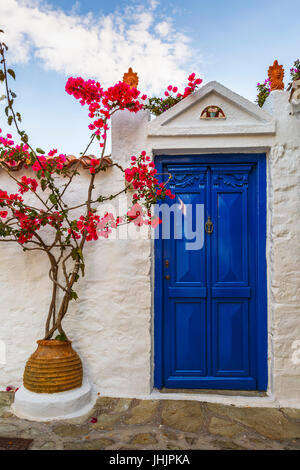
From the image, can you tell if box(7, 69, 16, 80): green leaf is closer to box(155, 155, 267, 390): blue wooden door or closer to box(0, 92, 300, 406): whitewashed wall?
box(0, 92, 300, 406): whitewashed wall

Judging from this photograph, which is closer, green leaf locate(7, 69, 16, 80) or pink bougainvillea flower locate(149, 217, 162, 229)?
green leaf locate(7, 69, 16, 80)

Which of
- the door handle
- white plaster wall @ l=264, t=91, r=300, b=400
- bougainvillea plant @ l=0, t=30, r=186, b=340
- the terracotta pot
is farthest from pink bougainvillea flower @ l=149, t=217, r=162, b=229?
the terracotta pot

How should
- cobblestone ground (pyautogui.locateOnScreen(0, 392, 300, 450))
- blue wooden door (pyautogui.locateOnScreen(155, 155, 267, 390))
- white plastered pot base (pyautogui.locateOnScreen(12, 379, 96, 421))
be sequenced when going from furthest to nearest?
1. blue wooden door (pyautogui.locateOnScreen(155, 155, 267, 390))
2. white plastered pot base (pyautogui.locateOnScreen(12, 379, 96, 421))
3. cobblestone ground (pyautogui.locateOnScreen(0, 392, 300, 450))

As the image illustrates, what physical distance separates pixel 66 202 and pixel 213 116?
1.64 m

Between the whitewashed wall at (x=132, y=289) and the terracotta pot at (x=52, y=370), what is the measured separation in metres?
0.30

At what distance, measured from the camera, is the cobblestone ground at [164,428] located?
2.37 m

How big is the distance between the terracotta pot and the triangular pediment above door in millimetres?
2137

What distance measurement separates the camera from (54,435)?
8.14ft

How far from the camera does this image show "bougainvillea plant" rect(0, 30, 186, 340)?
9.84 feet


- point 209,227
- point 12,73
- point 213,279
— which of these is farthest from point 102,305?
point 12,73

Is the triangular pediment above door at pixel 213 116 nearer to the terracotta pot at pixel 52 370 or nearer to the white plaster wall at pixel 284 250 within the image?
the white plaster wall at pixel 284 250

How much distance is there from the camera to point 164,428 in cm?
259
